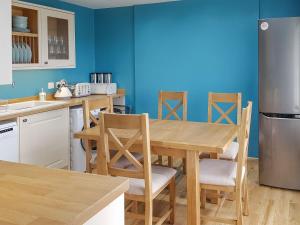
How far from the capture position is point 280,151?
3.42 meters

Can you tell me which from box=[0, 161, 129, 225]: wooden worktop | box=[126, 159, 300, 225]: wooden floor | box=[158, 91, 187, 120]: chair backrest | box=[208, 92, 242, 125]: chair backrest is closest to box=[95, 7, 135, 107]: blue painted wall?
box=[158, 91, 187, 120]: chair backrest

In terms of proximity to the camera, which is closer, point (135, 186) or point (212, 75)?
point (135, 186)

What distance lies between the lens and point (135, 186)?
7.50 feet

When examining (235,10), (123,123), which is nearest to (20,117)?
(123,123)

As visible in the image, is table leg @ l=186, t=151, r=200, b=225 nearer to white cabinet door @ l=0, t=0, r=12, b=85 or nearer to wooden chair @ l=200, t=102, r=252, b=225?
wooden chair @ l=200, t=102, r=252, b=225

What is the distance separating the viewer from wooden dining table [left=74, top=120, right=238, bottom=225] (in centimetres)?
232

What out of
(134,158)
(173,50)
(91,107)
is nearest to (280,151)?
(134,158)

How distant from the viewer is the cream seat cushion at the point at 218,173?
7.89 ft

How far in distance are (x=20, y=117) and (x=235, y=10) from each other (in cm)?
301

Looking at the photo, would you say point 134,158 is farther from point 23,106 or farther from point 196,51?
point 196,51

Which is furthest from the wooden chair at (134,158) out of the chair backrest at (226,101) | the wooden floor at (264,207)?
the chair backrest at (226,101)

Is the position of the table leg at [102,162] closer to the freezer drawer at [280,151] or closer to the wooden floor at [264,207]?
the wooden floor at [264,207]

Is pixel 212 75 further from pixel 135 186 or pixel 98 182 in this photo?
pixel 98 182

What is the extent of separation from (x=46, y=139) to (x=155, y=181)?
1749 mm
